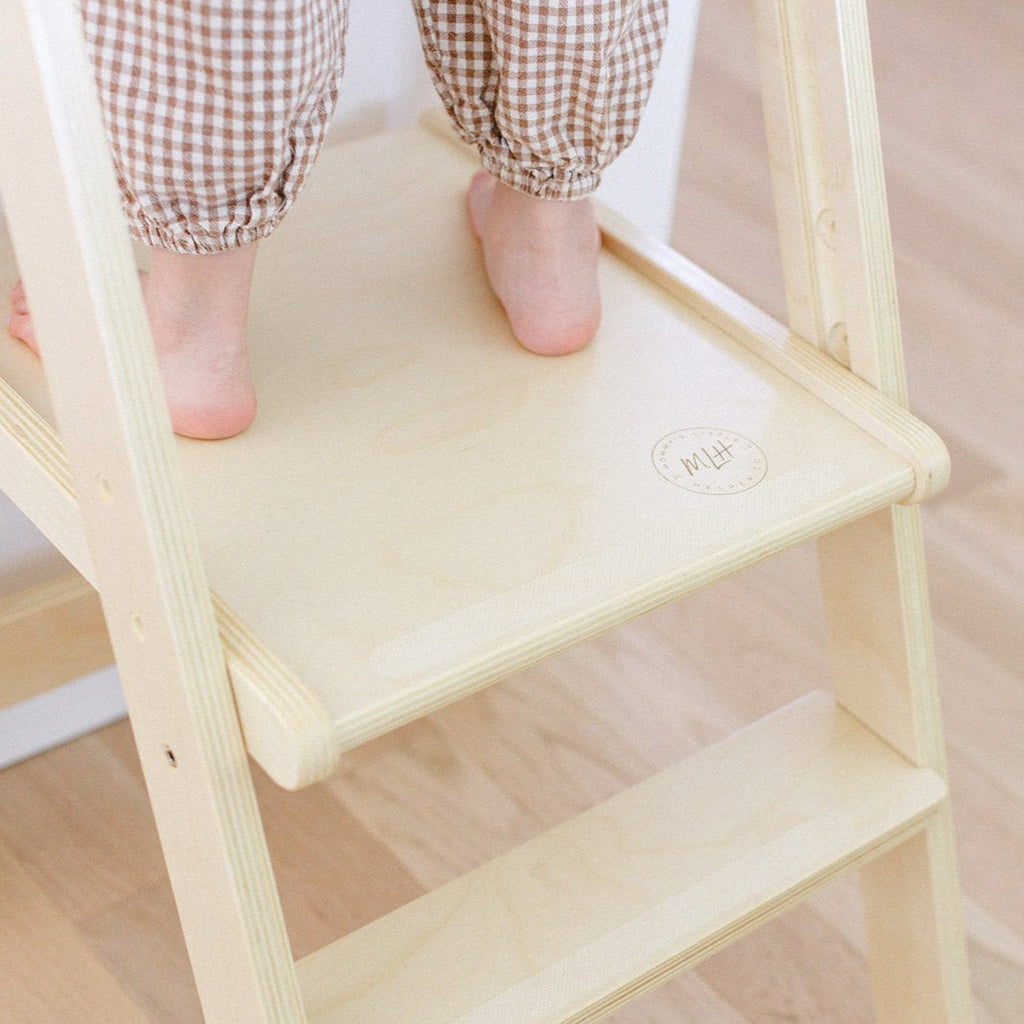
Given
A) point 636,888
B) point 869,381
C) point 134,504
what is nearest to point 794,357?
point 869,381

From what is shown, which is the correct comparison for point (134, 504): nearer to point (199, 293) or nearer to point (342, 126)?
point (199, 293)

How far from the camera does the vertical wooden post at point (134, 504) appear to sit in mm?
509

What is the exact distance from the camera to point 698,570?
0.68 m

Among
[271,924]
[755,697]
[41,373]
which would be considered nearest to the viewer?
[271,924]

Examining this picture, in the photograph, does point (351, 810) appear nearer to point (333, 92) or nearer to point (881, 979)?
point (881, 979)

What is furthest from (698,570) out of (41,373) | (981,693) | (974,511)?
(974,511)

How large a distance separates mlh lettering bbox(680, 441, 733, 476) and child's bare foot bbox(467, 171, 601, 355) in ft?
0.37

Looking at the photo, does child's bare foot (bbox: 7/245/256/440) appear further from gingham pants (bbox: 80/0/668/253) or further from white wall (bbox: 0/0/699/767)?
white wall (bbox: 0/0/699/767)

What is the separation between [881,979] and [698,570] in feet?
1.37

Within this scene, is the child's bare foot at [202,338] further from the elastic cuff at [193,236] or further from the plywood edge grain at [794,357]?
the plywood edge grain at [794,357]

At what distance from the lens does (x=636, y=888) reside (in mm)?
792

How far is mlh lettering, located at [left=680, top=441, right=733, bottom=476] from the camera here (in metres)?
0.75

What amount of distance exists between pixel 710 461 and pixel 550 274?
148mm

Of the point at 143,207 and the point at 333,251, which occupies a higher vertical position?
the point at 143,207
